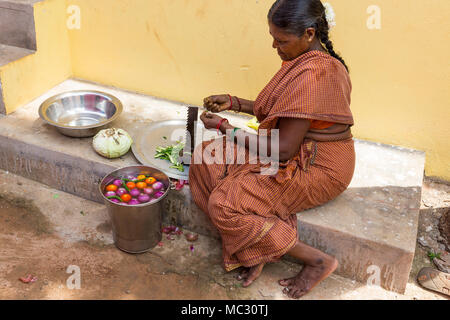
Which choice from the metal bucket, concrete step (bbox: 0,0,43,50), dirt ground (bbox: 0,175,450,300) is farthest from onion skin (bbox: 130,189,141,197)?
concrete step (bbox: 0,0,43,50)

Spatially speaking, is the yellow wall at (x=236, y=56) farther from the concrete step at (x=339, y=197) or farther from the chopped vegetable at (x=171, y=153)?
the chopped vegetable at (x=171, y=153)

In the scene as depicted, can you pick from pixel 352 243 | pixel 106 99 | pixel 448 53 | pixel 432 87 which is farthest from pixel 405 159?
pixel 106 99

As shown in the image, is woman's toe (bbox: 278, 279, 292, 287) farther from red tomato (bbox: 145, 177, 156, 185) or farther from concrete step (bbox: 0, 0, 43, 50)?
concrete step (bbox: 0, 0, 43, 50)

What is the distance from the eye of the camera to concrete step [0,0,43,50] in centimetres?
427

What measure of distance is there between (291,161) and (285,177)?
0.12 m

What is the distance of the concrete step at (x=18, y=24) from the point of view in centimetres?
427

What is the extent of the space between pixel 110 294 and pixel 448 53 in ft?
10.00

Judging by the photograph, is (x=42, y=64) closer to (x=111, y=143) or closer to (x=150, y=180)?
(x=111, y=143)

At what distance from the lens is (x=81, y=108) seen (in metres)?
4.41

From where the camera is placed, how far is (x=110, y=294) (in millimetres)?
3146

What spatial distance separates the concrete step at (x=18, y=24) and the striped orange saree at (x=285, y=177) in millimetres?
2312

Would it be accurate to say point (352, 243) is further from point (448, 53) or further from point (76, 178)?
point (76, 178)

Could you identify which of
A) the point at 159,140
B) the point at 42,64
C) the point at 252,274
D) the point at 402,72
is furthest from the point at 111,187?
the point at 402,72
